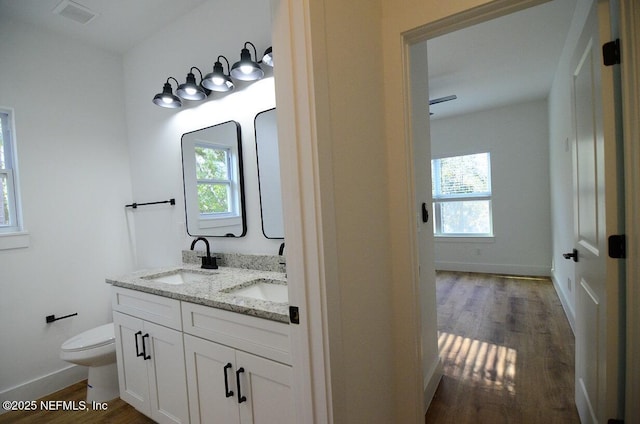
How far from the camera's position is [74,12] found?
2.18 meters

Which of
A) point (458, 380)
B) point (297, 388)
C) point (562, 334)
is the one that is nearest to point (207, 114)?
point (297, 388)

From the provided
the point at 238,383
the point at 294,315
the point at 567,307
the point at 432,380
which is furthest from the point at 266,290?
the point at 567,307

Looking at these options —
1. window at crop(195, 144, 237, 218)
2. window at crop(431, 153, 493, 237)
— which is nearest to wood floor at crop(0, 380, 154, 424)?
window at crop(195, 144, 237, 218)

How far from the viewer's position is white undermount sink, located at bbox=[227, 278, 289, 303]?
170 cm

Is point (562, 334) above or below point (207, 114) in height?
below

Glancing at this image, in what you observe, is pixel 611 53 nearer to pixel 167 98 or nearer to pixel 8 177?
pixel 167 98

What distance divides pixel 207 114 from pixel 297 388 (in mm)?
1999

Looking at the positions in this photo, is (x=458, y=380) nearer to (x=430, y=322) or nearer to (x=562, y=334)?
(x=430, y=322)

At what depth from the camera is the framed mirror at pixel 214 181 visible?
2137mm

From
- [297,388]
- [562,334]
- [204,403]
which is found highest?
[297,388]

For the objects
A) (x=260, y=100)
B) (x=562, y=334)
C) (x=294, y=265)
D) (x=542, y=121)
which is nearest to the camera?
(x=294, y=265)

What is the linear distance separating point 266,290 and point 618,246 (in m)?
1.62

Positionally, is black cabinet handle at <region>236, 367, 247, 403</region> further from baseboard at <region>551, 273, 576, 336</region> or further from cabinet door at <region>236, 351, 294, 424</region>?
baseboard at <region>551, 273, 576, 336</region>

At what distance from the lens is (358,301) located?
113cm
